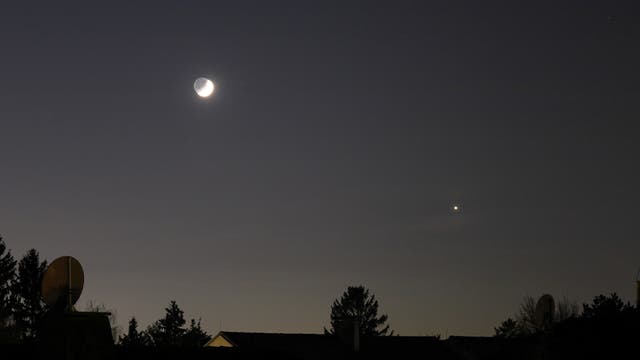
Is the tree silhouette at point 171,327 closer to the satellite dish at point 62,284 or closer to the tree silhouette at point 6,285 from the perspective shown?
the tree silhouette at point 6,285

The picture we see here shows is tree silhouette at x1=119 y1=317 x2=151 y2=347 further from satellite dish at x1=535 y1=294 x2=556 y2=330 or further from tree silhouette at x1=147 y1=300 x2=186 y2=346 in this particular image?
satellite dish at x1=535 y1=294 x2=556 y2=330

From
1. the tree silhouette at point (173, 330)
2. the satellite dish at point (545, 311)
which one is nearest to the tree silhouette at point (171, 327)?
the tree silhouette at point (173, 330)

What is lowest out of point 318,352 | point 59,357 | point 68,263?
point 59,357

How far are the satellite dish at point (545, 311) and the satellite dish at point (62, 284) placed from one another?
971cm

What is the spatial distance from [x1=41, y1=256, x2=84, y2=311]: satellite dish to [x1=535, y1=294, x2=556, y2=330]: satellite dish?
9.71 meters

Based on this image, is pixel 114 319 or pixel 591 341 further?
pixel 114 319

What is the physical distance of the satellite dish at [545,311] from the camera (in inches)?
728

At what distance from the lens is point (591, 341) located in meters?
30.5

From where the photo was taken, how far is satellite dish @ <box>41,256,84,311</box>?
41.8ft

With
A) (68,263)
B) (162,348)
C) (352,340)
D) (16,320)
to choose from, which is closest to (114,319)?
(16,320)

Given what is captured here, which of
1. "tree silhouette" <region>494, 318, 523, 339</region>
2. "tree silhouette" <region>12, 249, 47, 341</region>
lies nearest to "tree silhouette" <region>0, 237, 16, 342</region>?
"tree silhouette" <region>12, 249, 47, 341</region>

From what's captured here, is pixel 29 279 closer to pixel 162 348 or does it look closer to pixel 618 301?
pixel 618 301

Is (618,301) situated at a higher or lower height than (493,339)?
higher

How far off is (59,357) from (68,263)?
1.45 meters
